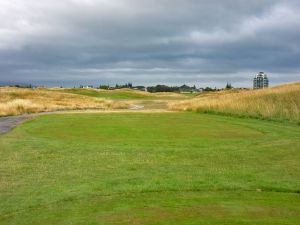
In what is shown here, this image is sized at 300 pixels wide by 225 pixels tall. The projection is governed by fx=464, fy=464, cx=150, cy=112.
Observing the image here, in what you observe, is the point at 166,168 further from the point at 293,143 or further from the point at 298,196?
the point at 293,143

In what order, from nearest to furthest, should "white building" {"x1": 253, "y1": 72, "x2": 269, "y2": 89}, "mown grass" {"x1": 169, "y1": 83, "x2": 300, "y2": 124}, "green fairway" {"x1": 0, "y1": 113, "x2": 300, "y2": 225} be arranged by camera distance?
"green fairway" {"x1": 0, "y1": 113, "x2": 300, "y2": 225} → "mown grass" {"x1": 169, "y1": 83, "x2": 300, "y2": 124} → "white building" {"x1": 253, "y1": 72, "x2": 269, "y2": 89}

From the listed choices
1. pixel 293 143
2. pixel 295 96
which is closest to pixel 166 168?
pixel 293 143

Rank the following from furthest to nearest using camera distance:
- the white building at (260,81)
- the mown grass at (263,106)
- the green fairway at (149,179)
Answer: the white building at (260,81) < the mown grass at (263,106) < the green fairway at (149,179)

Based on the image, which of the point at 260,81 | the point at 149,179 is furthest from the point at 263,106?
the point at 260,81

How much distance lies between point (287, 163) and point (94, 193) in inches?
236

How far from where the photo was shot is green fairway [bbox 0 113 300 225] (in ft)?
24.0

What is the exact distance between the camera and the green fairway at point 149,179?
7.32 metres

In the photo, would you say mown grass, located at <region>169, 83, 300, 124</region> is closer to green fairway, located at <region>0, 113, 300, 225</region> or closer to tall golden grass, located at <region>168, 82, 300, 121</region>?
tall golden grass, located at <region>168, 82, 300, 121</region>

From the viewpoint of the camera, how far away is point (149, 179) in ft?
33.1

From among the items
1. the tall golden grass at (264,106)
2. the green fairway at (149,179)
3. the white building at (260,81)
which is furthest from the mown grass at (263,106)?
the white building at (260,81)

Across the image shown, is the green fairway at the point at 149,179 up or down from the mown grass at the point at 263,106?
down

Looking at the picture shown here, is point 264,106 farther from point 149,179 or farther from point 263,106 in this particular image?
point 149,179

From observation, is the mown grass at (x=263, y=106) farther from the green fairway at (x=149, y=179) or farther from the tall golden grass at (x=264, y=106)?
the green fairway at (x=149, y=179)

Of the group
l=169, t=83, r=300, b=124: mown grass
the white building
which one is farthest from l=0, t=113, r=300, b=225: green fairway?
the white building
